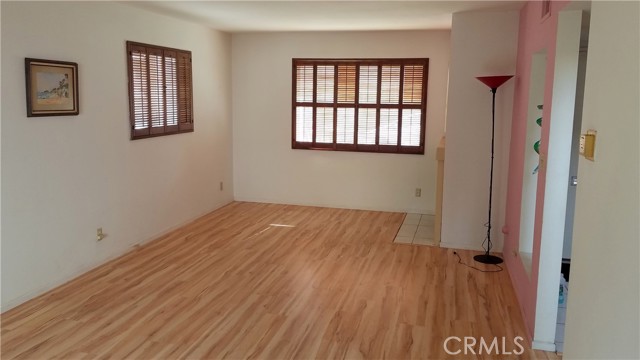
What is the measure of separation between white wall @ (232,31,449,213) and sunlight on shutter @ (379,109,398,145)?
205mm

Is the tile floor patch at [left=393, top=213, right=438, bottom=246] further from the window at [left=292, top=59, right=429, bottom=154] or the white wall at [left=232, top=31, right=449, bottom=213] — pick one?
the window at [left=292, top=59, right=429, bottom=154]

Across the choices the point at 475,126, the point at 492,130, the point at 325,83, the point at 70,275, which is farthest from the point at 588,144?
the point at 325,83

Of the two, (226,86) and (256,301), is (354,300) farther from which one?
(226,86)

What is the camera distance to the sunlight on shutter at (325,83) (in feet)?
22.9

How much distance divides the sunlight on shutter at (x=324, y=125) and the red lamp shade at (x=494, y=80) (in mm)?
2670

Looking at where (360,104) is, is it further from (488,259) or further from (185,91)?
(488,259)

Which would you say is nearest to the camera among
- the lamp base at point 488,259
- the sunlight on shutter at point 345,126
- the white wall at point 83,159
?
the white wall at point 83,159

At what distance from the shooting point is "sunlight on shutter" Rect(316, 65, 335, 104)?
6980 millimetres

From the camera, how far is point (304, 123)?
7.23m

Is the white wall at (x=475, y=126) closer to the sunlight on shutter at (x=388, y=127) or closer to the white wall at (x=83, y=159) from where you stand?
the sunlight on shutter at (x=388, y=127)

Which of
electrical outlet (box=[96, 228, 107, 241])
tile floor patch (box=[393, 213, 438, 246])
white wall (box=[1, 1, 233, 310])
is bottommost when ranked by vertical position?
tile floor patch (box=[393, 213, 438, 246])

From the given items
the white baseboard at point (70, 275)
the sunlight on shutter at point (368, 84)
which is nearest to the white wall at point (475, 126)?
the sunlight on shutter at point (368, 84)

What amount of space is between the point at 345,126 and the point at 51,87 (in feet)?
12.9

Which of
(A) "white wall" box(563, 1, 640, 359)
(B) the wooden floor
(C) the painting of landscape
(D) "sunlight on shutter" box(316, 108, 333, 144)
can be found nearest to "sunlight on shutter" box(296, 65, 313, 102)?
(D) "sunlight on shutter" box(316, 108, 333, 144)
